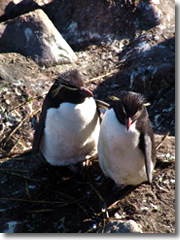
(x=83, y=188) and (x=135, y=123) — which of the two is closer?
(x=135, y=123)

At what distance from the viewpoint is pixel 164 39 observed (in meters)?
4.72

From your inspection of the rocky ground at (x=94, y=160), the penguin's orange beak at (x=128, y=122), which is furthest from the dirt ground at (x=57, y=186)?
the penguin's orange beak at (x=128, y=122)

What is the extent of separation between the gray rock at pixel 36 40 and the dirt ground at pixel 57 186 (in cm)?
31

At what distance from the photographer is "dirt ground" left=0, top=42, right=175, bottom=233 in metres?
3.05

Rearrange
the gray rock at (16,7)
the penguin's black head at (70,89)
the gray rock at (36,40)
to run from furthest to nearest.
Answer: the gray rock at (16,7), the gray rock at (36,40), the penguin's black head at (70,89)

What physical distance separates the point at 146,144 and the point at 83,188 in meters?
0.69

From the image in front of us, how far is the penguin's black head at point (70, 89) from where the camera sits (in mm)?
3191

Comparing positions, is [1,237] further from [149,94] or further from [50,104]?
[149,94]

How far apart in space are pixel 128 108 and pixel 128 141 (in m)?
0.26

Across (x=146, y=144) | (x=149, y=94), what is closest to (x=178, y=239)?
(x=146, y=144)

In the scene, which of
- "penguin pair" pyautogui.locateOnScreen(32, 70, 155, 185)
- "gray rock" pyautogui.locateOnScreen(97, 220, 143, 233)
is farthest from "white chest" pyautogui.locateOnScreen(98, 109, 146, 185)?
"gray rock" pyautogui.locateOnScreen(97, 220, 143, 233)

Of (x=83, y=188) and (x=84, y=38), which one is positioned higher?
(x=84, y=38)

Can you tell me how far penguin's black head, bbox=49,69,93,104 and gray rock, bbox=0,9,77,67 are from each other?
1455mm

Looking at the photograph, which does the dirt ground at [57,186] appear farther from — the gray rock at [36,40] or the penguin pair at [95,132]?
the gray rock at [36,40]
